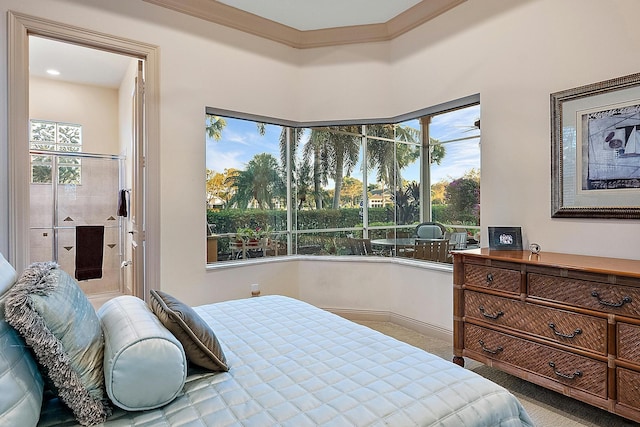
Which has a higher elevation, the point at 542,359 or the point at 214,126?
the point at 214,126

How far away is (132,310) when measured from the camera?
4.69 ft

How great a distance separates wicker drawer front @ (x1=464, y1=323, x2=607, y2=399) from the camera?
1960 millimetres

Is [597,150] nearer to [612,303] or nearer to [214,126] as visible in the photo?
[612,303]

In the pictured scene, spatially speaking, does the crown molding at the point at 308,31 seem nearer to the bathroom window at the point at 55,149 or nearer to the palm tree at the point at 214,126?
the palm tree at the point at 214,126

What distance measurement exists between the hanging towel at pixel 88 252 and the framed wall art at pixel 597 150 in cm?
518

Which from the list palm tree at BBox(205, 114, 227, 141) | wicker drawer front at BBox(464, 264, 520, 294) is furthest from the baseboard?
palm tree at BBox(205, 114, 227, 141)

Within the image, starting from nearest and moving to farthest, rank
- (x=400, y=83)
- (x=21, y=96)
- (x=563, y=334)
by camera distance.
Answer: (x=563, y=334), (x=21, y=96), (x=400, y=83)

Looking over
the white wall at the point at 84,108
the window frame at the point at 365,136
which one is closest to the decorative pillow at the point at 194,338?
the window frame at the point at 365,136

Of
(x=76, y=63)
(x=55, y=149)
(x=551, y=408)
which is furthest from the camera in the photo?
(x=55, y=149)

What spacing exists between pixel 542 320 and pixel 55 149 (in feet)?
20.6

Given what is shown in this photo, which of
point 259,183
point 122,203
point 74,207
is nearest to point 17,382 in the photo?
point 259,183

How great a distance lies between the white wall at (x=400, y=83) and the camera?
2.46 m

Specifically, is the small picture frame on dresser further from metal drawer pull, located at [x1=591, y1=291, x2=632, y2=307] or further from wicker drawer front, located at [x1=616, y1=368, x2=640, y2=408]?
wicker drawer front, located at [x1=616, y1=368, x2=640, y2=408]

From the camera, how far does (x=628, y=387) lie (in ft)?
6.01
